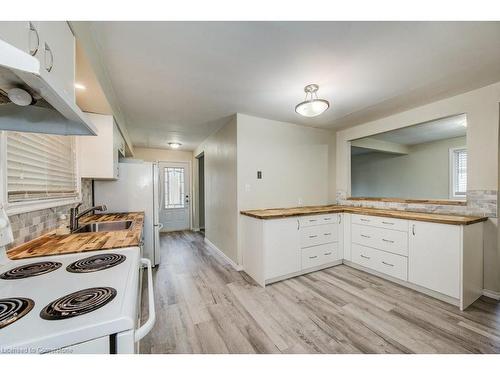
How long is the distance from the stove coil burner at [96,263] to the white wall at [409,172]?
613 centimetres

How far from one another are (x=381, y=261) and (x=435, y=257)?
1.88 ft

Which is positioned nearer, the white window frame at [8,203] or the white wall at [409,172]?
the white window frame at [8,203]

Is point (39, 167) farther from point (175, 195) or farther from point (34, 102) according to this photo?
point (175, 195)

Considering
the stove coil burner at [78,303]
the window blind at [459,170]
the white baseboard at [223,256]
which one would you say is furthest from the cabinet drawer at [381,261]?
the window blind at [459,170]

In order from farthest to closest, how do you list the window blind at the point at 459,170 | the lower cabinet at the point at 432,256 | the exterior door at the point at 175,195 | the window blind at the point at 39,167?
1. the exterior door at the point at 175,195
2. the window blind at the point at 459,170
3. the lower cabinet at the point at 432,256
4. the window blind at the point at 39,167

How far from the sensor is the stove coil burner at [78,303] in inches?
23.4

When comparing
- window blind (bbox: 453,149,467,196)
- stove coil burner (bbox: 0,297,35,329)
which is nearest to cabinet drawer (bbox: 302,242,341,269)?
stove coil burner (bbox: 0,297,35,329)

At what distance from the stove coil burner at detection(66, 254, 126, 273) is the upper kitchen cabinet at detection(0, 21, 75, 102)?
767mm

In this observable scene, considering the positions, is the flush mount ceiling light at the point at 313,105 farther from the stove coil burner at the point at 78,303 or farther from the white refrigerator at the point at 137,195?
the white refrigerator at the point at 137,195

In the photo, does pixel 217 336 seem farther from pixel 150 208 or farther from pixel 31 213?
pixel 150 208

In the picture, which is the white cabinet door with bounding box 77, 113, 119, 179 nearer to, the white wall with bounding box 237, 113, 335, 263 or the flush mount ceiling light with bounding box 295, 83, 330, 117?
the white wall with bounding box 237, 113, 335, 263
